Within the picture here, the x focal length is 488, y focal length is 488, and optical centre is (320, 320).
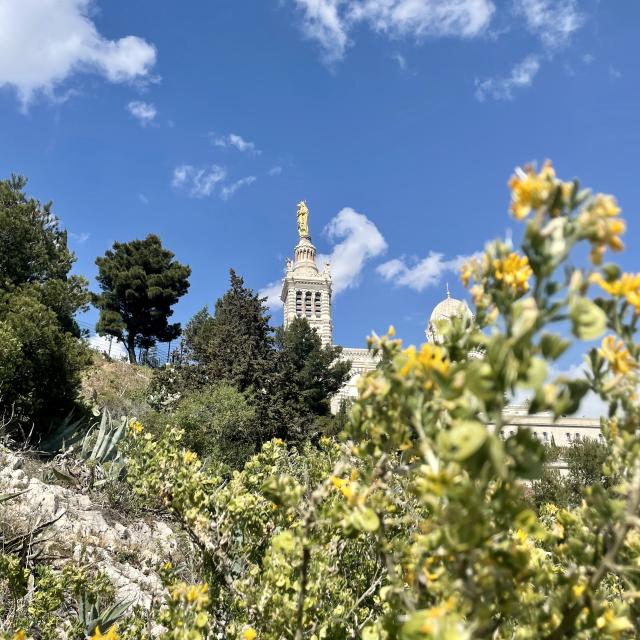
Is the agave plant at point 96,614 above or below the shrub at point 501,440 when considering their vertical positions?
below

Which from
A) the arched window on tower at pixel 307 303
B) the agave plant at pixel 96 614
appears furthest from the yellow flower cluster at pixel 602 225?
the arched window on tower at pixel 307 303

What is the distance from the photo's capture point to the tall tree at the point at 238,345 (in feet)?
59.5

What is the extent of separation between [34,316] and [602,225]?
12642 millimetres

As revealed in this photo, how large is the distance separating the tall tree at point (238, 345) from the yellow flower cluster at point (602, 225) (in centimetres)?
1631

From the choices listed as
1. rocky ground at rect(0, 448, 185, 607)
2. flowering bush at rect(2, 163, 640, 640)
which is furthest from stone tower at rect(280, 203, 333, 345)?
flowering bush at rect(2, 163, 640, 640)

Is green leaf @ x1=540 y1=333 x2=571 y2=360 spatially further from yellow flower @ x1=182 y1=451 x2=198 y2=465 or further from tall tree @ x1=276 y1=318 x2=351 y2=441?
tall tree @ x1=276 y1=318 x2=351 y2=441

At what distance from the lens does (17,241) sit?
1391 cm

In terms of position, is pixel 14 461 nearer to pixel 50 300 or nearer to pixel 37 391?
pixel 37 391

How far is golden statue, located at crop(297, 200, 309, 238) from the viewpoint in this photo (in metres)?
60.5

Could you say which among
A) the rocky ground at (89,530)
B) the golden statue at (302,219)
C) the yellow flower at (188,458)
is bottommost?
the rocky ground at (89,530)

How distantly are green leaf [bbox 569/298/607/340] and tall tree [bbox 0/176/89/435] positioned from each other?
A: 36.8 feet

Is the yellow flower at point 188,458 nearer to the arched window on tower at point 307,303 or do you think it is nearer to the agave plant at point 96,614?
the agave plant at point 96,614

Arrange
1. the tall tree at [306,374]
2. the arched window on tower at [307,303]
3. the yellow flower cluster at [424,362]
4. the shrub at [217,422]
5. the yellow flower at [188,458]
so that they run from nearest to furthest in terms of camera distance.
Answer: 1. the yellow flower cluster at [424,362]
2. the yellow flower at [188,458]
3. the shrub at [217,422]
4. the tall tree at [306,374]
5. the arched window on tower at [307,303]

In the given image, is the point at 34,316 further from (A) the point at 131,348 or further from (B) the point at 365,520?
(A) the point at 131,348
